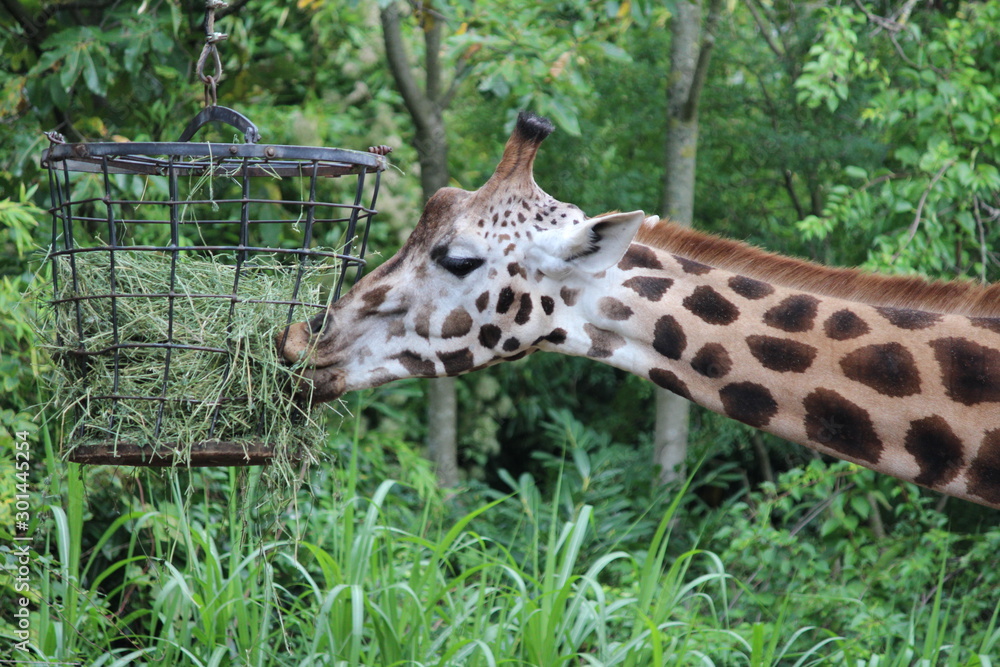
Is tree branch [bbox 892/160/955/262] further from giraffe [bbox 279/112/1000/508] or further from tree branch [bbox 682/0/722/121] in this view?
giraffe [bbox 279/112/1000/508]

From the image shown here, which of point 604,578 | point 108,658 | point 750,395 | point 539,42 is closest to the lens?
point 750,395

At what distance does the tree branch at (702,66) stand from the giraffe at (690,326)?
3.30 meters

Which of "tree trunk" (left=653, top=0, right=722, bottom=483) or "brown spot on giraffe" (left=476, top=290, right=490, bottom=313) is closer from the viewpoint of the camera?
"brown spot on giraffe" (left=476, top=290, right=490, bottom=313)

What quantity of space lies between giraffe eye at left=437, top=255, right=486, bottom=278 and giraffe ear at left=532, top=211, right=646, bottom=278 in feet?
0.59

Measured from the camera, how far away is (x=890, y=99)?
5578 mm

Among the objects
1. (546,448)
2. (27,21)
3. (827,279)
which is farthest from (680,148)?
(27,21)

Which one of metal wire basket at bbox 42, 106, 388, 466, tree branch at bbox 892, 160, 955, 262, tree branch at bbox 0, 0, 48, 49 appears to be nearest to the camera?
metal wire basket at bbox 42, 106, 388, 466

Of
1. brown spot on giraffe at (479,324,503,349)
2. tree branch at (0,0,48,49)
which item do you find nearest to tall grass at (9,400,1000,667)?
brown spot on giraffe at (479,324,503,349)

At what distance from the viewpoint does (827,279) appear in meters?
2.98

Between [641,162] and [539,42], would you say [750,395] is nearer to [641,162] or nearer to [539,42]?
[539,42]

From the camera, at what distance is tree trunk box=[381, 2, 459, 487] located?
5.87 metres

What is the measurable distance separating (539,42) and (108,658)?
349cm

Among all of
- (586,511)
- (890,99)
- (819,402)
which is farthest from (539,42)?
(819,402)

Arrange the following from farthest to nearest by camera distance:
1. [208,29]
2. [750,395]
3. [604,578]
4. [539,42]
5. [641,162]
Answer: [641,162]
[604,578]
[539,42]
[750,395]
[208,29]
